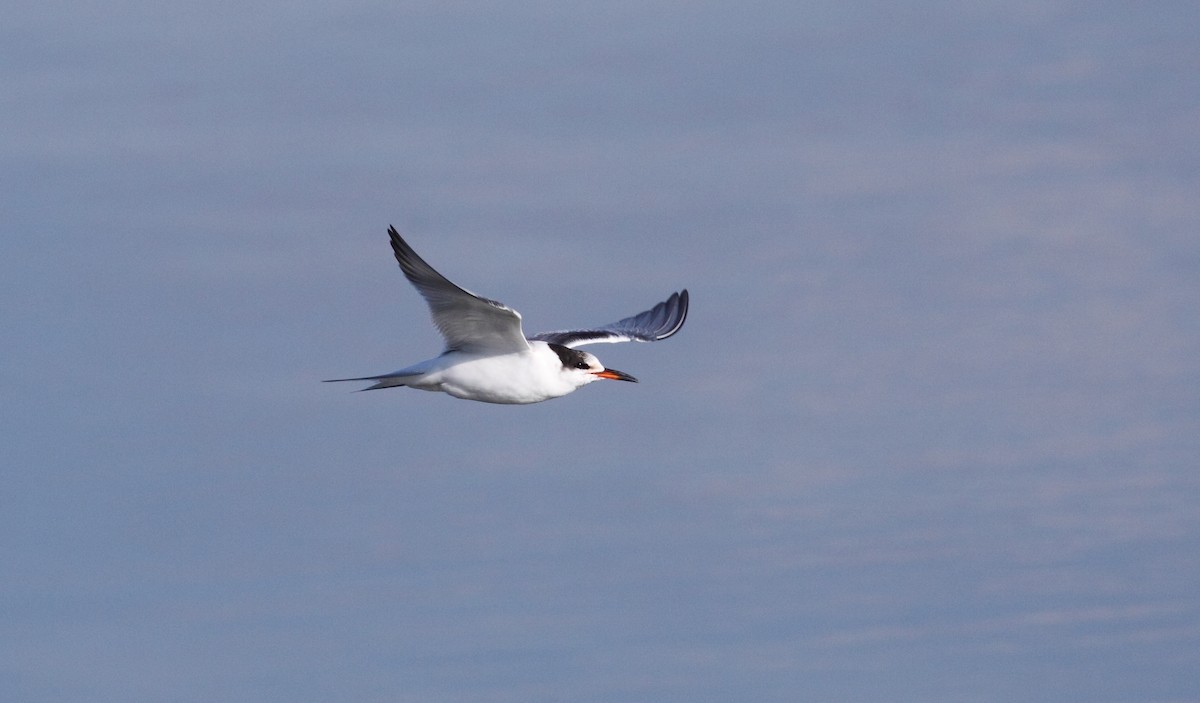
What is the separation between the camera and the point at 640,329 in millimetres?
30922

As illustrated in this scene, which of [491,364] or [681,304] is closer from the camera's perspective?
[491,364]

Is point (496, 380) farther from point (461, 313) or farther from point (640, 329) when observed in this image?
point (640, 329)

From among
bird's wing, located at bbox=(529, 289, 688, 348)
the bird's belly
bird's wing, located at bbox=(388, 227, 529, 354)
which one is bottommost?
the bird's belly

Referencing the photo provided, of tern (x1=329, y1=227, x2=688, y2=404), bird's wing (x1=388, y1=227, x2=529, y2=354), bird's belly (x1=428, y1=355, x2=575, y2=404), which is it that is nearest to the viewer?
bird's wing (x1=388, y1=227, x2=529, y2=354)

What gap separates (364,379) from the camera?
2420 centimetres

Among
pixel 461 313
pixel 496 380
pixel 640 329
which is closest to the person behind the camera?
pixel 461 313

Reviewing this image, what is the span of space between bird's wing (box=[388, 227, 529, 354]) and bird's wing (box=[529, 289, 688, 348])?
229cm

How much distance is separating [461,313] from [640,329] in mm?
7253

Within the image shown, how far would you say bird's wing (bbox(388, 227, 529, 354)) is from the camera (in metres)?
22.6

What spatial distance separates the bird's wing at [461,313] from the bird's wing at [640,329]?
7.50 ft

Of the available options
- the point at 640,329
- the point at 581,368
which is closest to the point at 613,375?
the point at 581,368

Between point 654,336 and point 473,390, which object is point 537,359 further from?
point 654,336

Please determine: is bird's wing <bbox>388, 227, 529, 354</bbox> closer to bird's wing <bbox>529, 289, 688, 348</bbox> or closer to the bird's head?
the bird's head

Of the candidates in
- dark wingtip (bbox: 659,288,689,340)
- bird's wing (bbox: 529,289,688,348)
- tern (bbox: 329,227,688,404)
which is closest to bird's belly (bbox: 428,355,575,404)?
tern (bbox: 329,227,688,404)
